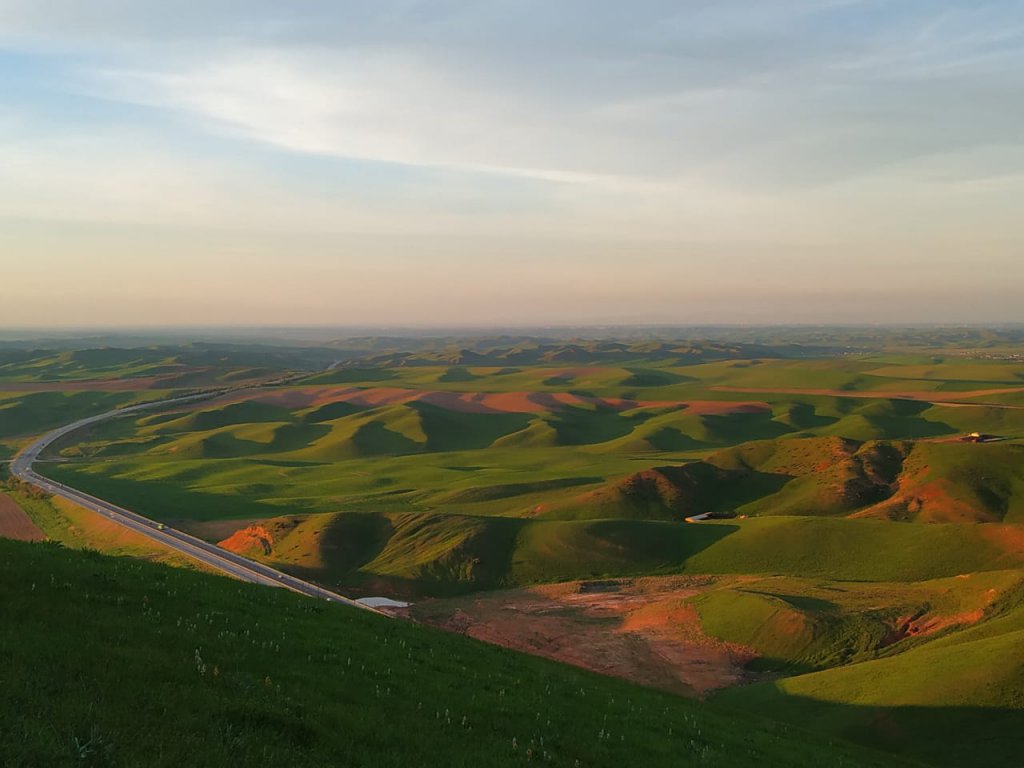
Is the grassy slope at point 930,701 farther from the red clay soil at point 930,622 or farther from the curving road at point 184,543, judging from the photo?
the curving road at point 184,543

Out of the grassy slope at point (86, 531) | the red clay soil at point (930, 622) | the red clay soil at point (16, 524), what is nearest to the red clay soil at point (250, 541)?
the grassy slope at point (86, 531)

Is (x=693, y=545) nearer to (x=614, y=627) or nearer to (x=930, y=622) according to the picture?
(x=614, y=627)

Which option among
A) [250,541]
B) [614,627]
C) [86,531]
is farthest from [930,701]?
[86,531]

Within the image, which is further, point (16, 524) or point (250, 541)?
point (16, 524)

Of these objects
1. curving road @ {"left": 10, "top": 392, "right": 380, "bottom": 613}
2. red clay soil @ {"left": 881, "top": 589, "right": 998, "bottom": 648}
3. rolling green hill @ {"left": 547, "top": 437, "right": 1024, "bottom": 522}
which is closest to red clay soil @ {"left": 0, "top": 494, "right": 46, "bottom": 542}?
curving road @ {"left": 10, "top": 392, "right": 380, "bottom": 613}

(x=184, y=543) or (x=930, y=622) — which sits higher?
(x=930, y=622)

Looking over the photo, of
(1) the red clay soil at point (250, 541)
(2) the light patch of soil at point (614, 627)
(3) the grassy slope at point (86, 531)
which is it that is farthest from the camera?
(1) the red clay soil at point (250, 541)

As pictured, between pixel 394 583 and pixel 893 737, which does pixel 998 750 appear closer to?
pixel 893 737
